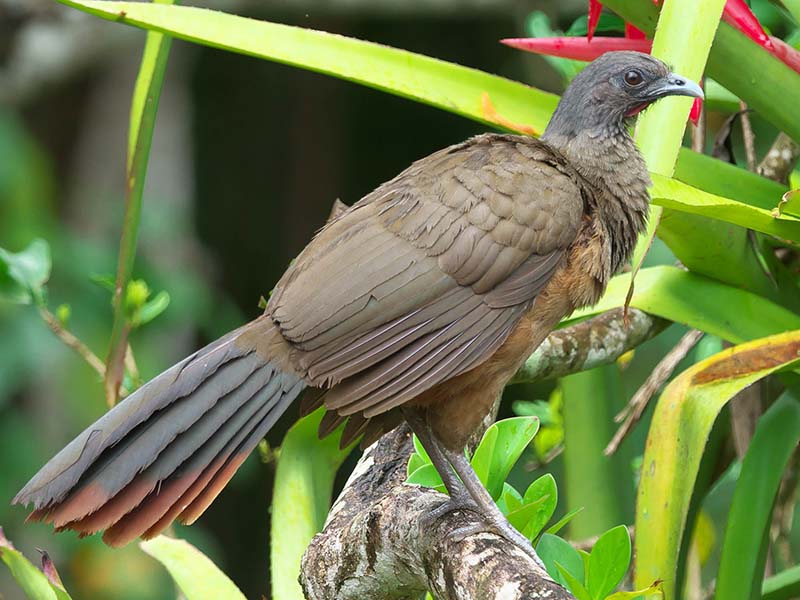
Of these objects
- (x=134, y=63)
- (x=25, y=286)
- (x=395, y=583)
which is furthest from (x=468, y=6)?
(x=395, y=583)

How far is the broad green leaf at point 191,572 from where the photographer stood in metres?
2.21

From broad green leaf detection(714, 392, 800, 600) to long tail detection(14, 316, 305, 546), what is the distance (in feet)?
2.79

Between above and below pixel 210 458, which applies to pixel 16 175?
above

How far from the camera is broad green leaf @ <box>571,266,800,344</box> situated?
238cm

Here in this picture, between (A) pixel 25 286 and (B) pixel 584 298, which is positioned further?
(A) pixel 25 286

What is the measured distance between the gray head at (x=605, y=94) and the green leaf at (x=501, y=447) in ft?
2.56

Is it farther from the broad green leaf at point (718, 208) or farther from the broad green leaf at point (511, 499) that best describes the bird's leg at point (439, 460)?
the broad green leaf at point (718, 208)

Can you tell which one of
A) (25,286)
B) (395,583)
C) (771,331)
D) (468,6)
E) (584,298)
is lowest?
(395,583)

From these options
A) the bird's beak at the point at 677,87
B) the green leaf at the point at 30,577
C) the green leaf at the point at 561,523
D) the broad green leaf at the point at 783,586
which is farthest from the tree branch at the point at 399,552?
the bird's beak at the point at 677,87

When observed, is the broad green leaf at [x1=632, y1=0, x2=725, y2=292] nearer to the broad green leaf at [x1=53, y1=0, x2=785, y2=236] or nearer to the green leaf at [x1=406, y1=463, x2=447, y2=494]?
the broad green leaf at [x1=53, y1=0, x2=785, y2=236]

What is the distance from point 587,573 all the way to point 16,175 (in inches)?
136

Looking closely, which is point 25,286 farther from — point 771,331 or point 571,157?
point 771,331

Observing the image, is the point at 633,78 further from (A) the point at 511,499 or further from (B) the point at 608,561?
(B) the point at 608,561

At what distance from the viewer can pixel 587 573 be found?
1.70m
